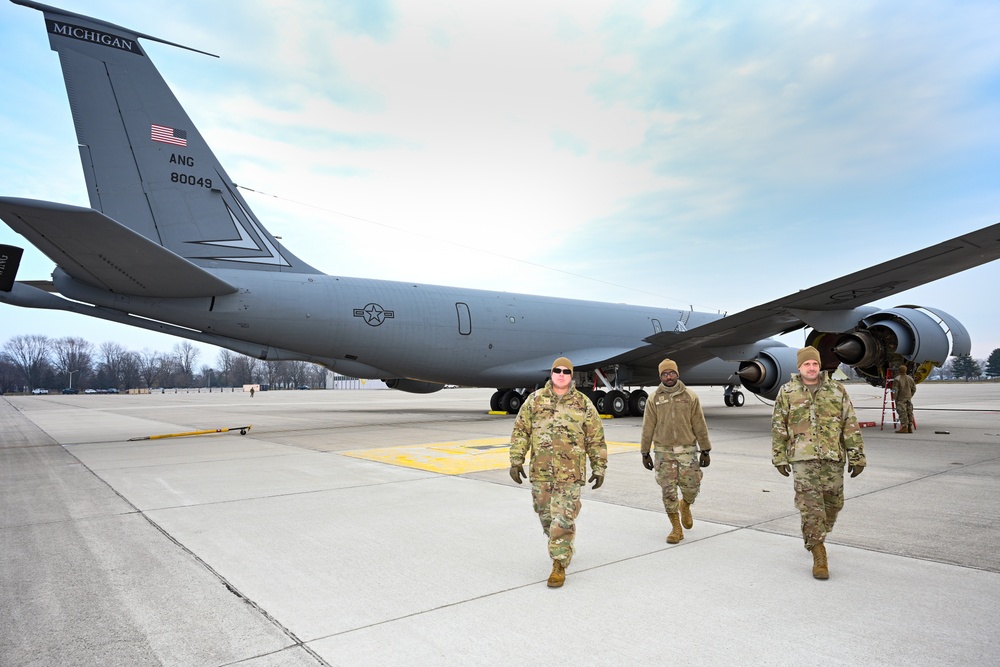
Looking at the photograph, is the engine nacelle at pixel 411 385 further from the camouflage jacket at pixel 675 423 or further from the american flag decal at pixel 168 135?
the camouflage jacket at pixel 675 423

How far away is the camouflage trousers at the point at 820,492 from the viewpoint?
391cm

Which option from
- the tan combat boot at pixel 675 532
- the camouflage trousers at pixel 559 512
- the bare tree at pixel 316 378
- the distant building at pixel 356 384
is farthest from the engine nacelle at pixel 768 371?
the bare tree at pixel 316 378

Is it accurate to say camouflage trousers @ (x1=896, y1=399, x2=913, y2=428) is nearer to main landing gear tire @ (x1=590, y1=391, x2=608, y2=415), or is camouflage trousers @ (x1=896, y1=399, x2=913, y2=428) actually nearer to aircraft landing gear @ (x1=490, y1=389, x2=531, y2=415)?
main landing gear tire @ (x1=590, y1=391, x2=608, y2=415)

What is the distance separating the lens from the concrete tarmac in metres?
2.82

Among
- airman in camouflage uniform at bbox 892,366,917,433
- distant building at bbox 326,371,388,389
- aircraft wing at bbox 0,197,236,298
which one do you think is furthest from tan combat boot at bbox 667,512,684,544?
distant building at bbox 326,371,388,389

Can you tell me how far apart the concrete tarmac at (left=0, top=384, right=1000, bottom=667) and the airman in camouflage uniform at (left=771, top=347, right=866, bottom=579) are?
1.23ft

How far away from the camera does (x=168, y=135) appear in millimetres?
11422

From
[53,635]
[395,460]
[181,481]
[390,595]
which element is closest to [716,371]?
[395,460]

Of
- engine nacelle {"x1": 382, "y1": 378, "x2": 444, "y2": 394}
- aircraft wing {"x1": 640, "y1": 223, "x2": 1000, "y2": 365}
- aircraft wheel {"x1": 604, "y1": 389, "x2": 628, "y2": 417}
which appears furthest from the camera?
engine nacelle {"x1": 382, "y1": 378, "x2": 444, "y2": 394}

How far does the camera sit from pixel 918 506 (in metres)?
5.51

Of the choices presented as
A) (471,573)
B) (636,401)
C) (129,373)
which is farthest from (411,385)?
(129,373)

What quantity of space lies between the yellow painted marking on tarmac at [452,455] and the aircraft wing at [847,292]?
163 inches

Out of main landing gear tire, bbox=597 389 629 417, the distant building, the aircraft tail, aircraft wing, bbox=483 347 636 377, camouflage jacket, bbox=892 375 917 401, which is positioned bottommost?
the distant building

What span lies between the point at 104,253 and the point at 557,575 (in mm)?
9196
